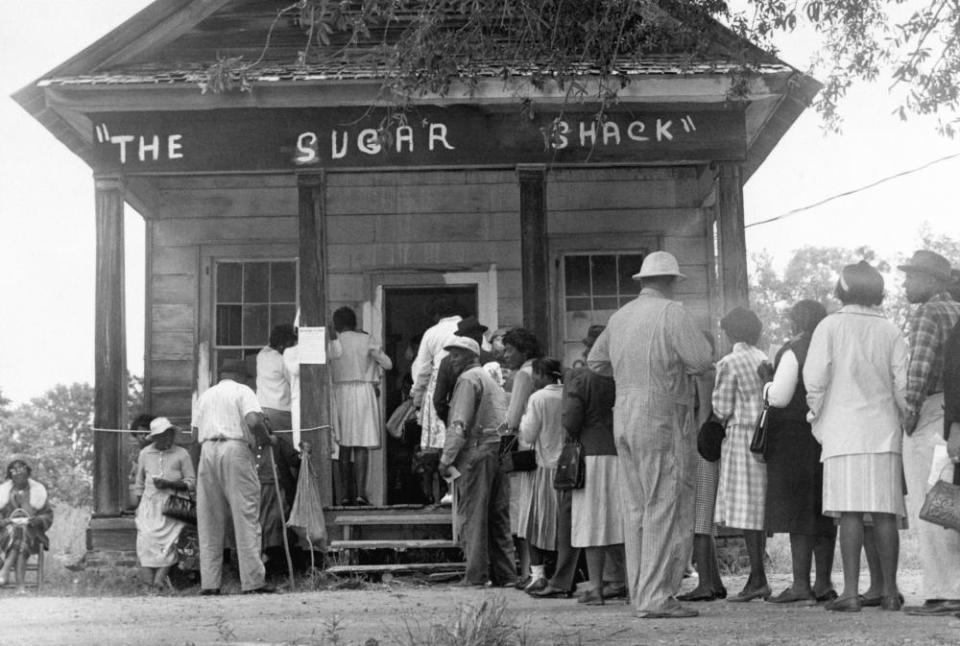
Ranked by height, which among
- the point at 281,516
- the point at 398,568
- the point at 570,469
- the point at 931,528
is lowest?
the point at 398,568

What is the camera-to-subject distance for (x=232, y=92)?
1205 centimetres

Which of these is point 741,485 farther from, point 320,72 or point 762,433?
point 320,72

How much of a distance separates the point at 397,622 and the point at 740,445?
2372 mm

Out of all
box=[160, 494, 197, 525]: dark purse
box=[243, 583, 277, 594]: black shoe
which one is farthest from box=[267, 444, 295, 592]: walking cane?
box=[160, 494, 197, 525]: dark purse

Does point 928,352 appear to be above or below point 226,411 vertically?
above

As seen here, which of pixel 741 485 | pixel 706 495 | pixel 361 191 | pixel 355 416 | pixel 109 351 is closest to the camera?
pixel 741 485

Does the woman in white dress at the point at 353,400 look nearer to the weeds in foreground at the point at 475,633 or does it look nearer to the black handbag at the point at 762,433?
the black handbag at the point at 762,433

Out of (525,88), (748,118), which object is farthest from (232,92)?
(748,118)

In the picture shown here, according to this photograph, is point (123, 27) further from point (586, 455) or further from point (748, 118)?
point (586, 455)

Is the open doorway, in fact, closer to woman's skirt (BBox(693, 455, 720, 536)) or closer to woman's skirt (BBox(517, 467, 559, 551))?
woman's skirt (BBox(517, 467, 559, 551))

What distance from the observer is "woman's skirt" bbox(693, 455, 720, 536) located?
346 inches

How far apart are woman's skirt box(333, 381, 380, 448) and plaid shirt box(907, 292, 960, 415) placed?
6.28 m

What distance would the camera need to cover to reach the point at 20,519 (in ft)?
42.7

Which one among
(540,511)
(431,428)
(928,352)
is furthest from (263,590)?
(928,352)
